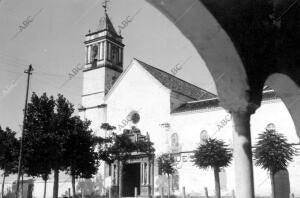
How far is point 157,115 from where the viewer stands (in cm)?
3841

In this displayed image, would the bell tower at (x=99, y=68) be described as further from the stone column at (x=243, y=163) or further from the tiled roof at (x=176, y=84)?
the stone column at (x=243, y=163)

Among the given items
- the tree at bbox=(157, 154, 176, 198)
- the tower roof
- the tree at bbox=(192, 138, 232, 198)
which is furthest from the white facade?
the tree at bbox=(192, 138, 232, 198)

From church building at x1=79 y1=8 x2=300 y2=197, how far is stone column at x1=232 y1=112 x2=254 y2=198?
2381 cm

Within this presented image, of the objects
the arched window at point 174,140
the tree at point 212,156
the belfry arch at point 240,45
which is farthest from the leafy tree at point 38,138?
the belfry arch at point 240,45

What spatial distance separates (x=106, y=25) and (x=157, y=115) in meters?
13.4

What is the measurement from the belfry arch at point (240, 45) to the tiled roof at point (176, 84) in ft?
97.6

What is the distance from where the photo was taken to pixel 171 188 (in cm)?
3547

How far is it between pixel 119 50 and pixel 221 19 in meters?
39.2

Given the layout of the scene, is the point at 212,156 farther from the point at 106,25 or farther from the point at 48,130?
the point at 106,25

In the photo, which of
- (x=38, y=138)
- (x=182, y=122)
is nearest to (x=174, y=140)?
(x=182, y=122)

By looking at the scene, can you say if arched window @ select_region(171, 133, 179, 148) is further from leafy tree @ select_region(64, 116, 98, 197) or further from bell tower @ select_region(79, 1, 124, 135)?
leafy tree @ select_region(64, 116, 98, 197)

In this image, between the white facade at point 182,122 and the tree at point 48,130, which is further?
the white facade at point 182,122

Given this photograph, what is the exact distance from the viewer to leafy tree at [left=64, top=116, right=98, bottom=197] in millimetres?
27844

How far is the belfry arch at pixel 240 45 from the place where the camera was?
284 inches
